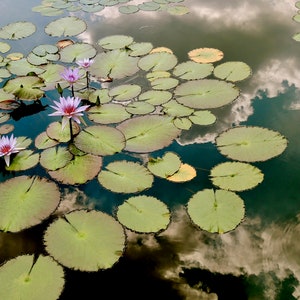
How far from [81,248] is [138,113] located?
141cm

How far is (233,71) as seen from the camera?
371 centimetres

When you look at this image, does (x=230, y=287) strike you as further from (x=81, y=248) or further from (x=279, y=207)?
(x=81, y=248)

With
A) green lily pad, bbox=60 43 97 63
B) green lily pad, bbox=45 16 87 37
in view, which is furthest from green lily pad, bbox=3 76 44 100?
green lily pad, bbox=45 16 87 37

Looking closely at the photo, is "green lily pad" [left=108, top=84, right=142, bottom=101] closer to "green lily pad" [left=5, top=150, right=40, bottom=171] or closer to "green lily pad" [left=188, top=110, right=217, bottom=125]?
"green lily pad" [left=188, top=110, right=217, bottom=125]

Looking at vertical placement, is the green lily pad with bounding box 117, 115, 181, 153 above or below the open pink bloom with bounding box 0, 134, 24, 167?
below

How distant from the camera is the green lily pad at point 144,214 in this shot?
2.30m

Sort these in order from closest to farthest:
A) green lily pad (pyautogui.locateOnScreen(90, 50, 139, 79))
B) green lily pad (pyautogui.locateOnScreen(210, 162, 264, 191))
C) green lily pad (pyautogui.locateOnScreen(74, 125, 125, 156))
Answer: green lily pad (pyautogui.locateOnScreen(210, 162, 264, 191)), green lily pad (pyautogui.locateOnScreen(74, 125, 125, 156)), green lily pad (pyautogui.locateOnScreen(90, 50, 139, 79))

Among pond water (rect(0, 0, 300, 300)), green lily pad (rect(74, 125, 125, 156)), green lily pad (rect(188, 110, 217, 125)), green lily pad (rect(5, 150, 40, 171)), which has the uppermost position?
green lily pad (rect(74, 125, 125, 156))

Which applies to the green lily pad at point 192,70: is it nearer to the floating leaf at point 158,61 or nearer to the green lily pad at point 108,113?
the floating leaf at point 158,61

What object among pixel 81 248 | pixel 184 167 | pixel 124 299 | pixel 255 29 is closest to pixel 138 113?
pixel 184 167

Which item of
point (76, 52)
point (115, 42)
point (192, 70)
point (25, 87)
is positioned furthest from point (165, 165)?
point (115, 42)

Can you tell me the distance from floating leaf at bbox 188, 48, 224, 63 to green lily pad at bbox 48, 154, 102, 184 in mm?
1791

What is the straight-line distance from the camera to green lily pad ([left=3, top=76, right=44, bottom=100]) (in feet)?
11.4

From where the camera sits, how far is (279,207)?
7.84 ft
